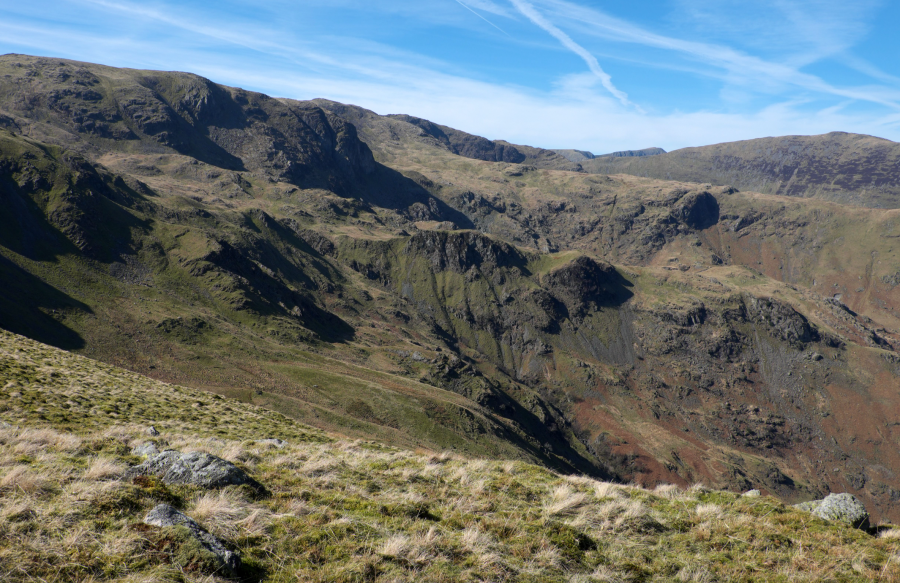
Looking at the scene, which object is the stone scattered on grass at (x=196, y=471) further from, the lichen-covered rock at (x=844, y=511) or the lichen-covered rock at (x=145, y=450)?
the lichen-covered rock at (x=844, y=511)

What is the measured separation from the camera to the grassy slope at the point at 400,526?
8820mm

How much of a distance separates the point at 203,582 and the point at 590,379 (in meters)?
200

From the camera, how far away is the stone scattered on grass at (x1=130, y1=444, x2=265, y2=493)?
13.2m

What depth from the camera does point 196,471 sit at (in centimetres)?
1362

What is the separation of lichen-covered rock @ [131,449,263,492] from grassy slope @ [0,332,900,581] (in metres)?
0.62

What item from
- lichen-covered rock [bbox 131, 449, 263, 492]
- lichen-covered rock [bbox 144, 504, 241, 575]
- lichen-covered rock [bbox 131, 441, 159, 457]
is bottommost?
lichen-covered rock [bbox 131, 441, 159, 457]

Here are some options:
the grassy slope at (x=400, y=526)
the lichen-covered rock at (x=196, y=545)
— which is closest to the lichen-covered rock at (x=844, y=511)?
the grassy slope at (x=400, y=526)

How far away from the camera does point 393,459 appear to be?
21.4m

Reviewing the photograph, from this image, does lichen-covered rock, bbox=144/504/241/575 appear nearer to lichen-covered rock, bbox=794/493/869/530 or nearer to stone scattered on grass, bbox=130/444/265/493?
stone scattered on grass, bbox=130/444/265/493

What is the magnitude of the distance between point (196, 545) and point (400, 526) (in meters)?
5.28

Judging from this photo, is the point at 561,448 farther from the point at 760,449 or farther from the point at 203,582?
the point at 203,582

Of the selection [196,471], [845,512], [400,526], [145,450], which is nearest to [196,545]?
[400,526]

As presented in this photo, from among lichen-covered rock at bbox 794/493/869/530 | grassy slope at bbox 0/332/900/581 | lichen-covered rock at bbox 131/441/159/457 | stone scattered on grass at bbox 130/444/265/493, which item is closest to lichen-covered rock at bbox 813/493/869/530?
lichen-covered rock at bbox 794/493/869/530

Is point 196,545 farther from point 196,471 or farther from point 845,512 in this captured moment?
point 845,512
